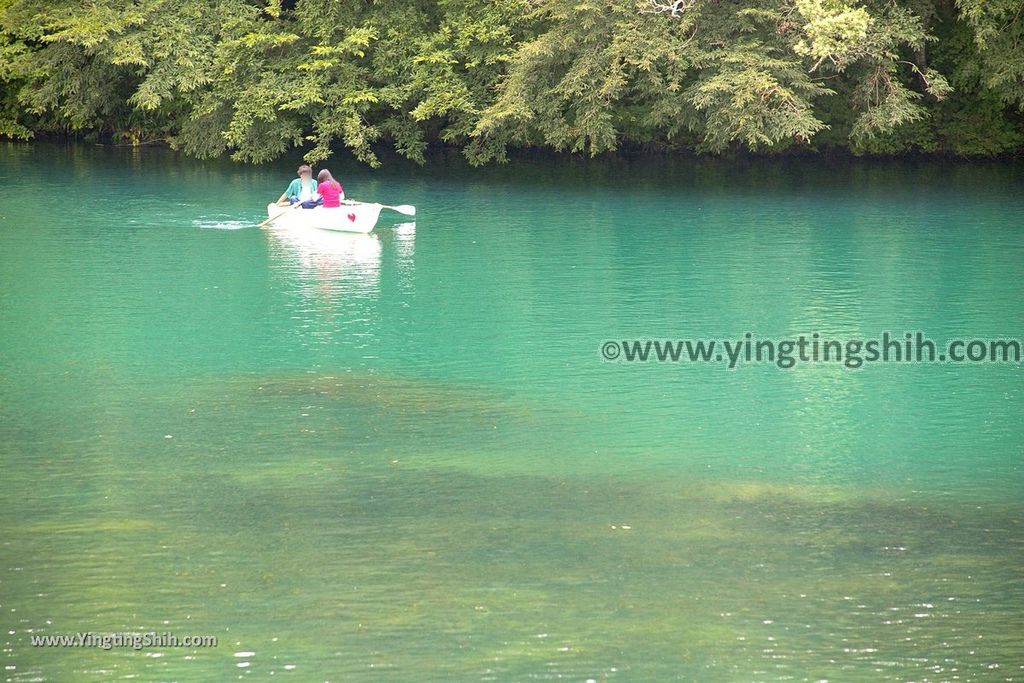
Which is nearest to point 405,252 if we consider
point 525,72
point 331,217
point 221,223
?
point 331,217

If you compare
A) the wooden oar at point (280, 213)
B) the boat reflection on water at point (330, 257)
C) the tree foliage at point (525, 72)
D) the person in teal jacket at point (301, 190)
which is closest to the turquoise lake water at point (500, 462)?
the boat reflection on water at point (330, 257)

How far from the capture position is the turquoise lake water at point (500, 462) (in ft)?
23.1

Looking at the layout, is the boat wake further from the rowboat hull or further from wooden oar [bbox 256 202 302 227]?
the rowboat hull

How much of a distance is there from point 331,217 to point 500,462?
37.8 ft

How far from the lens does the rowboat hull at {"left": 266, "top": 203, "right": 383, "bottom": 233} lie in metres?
20.6

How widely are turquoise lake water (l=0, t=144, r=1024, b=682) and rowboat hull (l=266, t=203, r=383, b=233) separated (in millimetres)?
452

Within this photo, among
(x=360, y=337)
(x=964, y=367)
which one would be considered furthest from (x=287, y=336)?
(x=964, y=367)

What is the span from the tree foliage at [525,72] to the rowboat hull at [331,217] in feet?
20.5

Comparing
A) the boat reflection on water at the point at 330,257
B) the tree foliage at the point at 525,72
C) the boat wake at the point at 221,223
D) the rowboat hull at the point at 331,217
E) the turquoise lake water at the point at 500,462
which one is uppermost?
the tree foliage at the point at 525,72

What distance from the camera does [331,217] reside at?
20828 mm

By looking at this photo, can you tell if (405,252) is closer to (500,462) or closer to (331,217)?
(331,217)

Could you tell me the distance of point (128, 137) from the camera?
1307 inches

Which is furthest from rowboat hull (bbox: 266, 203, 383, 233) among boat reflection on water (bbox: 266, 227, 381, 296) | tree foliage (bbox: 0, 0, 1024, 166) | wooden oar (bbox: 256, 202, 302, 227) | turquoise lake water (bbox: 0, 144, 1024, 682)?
tree foliage (bbox: 0, 0, 1024, 166)

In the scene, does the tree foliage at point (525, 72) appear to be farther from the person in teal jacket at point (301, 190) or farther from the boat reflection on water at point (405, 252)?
the person in teal jacket at point (301, 190)
